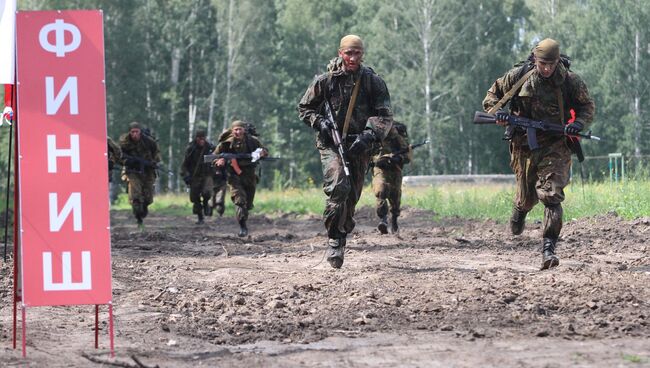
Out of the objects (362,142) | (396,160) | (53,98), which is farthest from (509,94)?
(396,160)

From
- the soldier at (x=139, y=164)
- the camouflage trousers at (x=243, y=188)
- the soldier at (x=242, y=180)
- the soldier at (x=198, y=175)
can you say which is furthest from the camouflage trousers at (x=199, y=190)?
the camouflage trousers at (x=243, y=188)

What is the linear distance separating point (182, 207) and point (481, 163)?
93.9ft

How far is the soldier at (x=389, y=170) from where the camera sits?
17.8 meters

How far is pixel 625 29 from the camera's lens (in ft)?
175

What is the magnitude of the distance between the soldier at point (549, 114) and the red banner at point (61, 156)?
Result: 5.20 metres

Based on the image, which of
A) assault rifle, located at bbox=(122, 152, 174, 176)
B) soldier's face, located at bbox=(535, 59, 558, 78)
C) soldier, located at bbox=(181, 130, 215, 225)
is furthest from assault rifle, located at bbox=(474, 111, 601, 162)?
soldier, located at bbox=(181, 130, 215, 225)

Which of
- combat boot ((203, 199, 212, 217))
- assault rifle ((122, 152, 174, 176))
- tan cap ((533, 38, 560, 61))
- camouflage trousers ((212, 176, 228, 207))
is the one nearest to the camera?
tan cap ((533, 38, 560, 61))

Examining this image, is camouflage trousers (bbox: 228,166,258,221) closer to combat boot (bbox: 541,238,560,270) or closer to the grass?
the grass

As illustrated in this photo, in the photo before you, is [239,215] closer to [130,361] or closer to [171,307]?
[171,307]

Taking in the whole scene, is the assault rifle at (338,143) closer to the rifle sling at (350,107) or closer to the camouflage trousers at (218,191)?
the rifle sling at (350,107)

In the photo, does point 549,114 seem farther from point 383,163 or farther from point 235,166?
point 235,166

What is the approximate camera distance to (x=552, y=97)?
11508 mm

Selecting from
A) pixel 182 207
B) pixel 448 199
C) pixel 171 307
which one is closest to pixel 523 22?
pixel 182 207

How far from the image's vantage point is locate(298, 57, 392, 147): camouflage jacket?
38.8 ft
